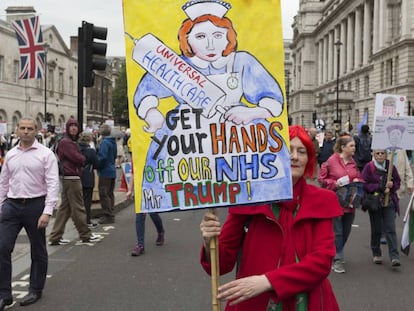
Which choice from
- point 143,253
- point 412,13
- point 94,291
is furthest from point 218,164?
point 412,13

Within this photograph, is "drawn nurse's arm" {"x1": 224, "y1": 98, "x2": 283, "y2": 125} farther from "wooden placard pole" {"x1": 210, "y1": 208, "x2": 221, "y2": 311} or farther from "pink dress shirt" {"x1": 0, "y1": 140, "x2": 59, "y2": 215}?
"pink dress shirt" {"x1": 0, "y1": 140, "x2": 59, "y2": 215}

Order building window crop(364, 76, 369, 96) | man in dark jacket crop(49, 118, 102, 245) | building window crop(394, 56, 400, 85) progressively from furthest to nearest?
building window crop(364, 76, 369, 96)
building window crop(394, 56, 400, 85)
man in dark jacket crop(49, 118, 102, 245)

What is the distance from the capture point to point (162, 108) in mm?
2498

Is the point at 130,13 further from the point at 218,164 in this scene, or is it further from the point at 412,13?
the point at 412,13

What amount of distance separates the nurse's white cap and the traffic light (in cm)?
747

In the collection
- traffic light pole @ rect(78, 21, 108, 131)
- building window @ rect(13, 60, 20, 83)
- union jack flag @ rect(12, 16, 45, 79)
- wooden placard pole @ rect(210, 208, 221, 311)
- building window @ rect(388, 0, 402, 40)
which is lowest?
wooden placard pole @ rect(210, 208, 221, 311)

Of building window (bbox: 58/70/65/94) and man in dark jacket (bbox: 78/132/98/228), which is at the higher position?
building window (bbox: 58/70/65/94)

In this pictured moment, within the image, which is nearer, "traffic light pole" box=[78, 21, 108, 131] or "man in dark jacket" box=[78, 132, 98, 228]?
"man in dark jacket" box=[78, 132, 98, 228]

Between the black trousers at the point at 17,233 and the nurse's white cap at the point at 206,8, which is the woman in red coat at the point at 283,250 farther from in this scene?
the black trousers at the point at 17,233

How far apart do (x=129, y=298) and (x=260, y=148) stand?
136 inches

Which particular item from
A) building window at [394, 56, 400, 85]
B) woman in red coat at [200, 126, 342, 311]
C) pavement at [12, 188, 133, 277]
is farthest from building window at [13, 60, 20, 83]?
woman in red coat at [200, 126, 342, 311]

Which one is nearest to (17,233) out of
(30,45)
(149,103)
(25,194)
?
(25,194)

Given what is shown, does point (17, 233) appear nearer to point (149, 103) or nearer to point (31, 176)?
point (31, 176)

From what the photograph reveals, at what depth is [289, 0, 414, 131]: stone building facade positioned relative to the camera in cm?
5147
